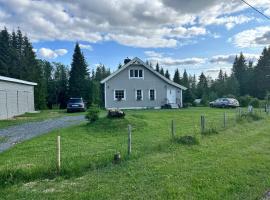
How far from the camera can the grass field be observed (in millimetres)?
6484

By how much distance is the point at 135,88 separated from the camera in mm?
38281

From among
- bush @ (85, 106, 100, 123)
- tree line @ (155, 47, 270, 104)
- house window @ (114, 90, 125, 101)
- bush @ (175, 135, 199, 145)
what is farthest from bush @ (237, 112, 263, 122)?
tree line @ (155, 47, 270, 104)

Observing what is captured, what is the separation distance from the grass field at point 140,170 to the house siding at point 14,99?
561 inches

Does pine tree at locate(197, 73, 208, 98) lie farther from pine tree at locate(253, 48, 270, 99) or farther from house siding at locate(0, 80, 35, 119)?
house siding at locate(0, 80, 35, 119)

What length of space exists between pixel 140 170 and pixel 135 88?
30318mm

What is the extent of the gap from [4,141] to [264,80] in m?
58.3

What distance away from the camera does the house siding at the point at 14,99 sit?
2553 centimetres

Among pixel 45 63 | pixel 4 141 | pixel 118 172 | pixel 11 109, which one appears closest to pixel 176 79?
pixel 45 63

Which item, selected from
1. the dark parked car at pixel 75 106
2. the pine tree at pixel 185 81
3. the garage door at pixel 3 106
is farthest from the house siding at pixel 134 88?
the pine tree at pixel 185 81

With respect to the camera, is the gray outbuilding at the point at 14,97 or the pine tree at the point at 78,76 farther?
the pine tree at the point at 78,76

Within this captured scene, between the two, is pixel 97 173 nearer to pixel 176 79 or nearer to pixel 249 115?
pixel 249 115

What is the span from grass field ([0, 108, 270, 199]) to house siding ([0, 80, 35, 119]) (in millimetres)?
14245

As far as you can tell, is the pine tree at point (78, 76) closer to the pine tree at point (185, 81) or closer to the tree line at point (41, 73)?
the tree line at point (41, 73)

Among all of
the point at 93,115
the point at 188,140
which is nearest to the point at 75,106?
the point at 93,115
